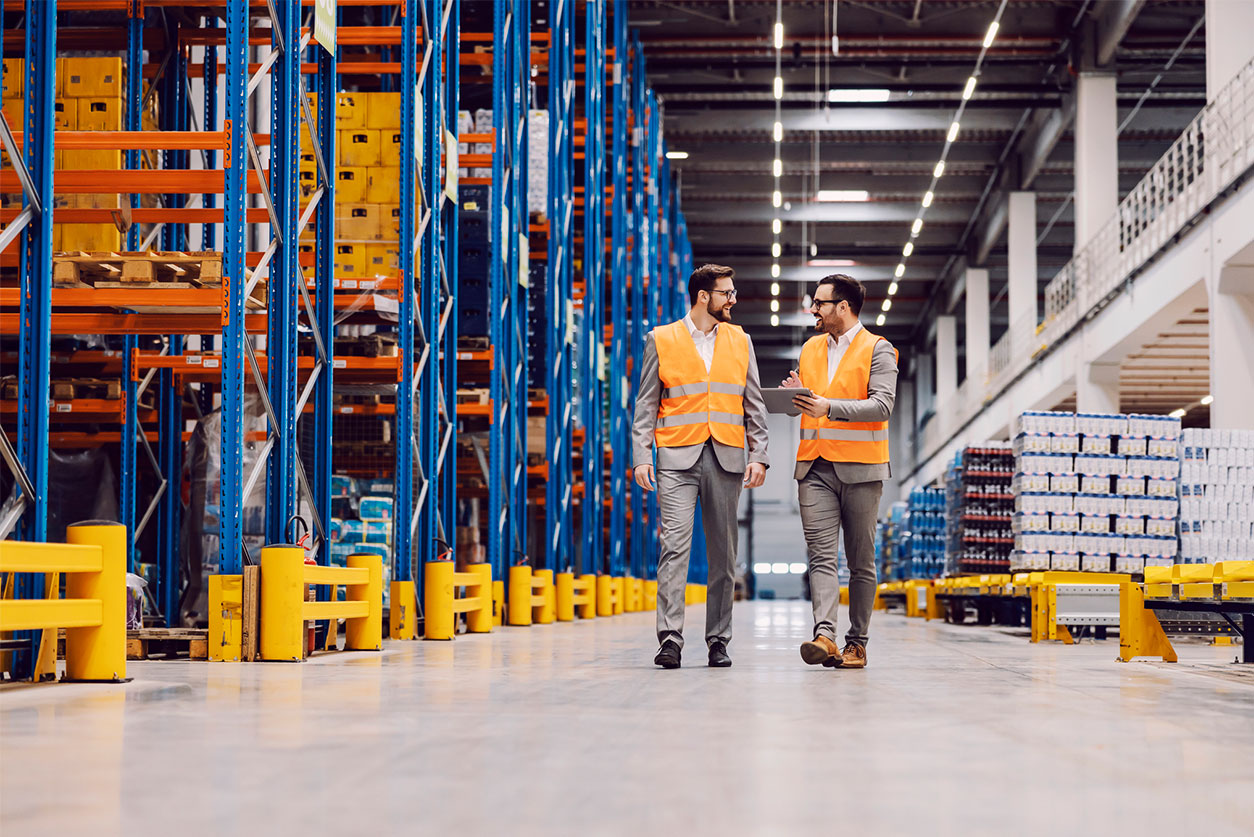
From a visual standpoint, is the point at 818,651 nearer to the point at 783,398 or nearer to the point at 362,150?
the point at 783,398

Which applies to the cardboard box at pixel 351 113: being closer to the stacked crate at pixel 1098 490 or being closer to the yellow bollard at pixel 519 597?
the yellow bollard at pixel 519 597

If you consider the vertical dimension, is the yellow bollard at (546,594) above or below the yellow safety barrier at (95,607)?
below

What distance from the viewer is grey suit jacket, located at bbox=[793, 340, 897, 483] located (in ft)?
18.9

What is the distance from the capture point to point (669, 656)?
19.2ft

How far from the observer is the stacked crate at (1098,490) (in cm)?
1281

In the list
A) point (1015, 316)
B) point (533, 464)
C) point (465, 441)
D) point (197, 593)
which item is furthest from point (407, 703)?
point (1015, 316)

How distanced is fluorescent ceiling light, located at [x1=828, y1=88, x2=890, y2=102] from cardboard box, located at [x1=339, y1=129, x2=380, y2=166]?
58.6 ft

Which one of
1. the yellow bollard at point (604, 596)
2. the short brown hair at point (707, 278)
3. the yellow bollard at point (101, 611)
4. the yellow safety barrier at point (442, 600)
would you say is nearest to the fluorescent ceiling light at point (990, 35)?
the yellow bollard at point (604, 596)

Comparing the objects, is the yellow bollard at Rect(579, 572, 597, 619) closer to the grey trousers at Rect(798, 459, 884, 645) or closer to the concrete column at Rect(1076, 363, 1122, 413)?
the grey trousers at Rect(798, 459, 884, 645)

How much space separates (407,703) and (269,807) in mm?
1793

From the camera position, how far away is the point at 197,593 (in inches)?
348

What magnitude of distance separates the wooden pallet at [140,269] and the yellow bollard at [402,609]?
8.56 ft

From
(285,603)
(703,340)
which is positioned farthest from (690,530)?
(285,603)

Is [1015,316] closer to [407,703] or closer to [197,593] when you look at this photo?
[197,593]
